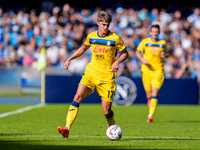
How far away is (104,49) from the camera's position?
7.57 m

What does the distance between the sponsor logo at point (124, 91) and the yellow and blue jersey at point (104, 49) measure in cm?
953

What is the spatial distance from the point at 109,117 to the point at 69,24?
16.4 meters

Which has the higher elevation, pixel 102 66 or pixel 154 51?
pixel 102 66

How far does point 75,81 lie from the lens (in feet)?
57.3

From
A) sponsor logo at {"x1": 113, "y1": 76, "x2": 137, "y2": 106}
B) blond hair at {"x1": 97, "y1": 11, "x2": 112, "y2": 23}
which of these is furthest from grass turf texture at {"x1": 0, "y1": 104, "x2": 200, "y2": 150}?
sponsor logo at {"x1": 113, "y1": 76, "x2": 137, "y2": 106}

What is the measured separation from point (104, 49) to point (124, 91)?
386 inches

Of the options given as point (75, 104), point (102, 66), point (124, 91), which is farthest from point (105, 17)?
point (124, 91)

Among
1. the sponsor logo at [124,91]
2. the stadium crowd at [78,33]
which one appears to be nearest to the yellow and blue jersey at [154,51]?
the sponsor logo at [124,91]

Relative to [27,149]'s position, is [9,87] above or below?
below

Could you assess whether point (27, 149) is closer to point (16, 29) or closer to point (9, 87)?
point (9, 87)

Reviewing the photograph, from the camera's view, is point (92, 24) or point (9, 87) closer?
point (9, 87)

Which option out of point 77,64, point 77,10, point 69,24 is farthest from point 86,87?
point 77,10

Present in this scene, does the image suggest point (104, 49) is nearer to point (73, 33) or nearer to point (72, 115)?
point (72, 115)

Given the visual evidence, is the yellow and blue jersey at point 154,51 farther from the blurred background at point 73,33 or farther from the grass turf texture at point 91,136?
the blurred background at point 73,33
